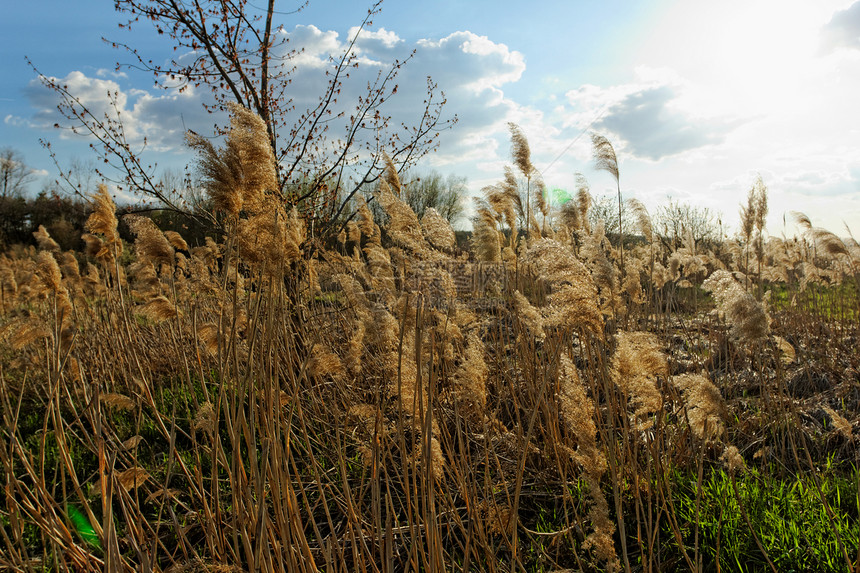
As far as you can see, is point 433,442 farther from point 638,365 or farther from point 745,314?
point 745,314

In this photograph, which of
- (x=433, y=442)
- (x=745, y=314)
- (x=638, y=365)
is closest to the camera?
(x=638, y=365)

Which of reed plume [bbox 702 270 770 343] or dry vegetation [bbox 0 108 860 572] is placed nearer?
dry vegetation [bbox 0 108 860 572]

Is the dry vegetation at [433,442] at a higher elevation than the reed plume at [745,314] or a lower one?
lower

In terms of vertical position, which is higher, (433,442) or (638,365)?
(638,365)

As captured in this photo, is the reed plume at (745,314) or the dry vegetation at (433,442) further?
the reed plume at (745,314)

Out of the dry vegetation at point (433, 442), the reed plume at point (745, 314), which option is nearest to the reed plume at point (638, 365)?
the dry vegetation at point (433, 442)

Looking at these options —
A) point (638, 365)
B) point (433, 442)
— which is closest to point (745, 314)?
point (638, 365)

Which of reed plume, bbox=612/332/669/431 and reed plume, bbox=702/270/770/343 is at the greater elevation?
reed plume, bbox=702/270/770/343

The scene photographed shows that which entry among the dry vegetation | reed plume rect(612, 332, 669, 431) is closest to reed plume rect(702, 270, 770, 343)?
the dry vegetation

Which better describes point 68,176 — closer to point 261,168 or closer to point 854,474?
point 261,168

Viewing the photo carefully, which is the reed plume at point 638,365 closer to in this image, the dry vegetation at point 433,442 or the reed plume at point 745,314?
Answer: the dry vegetation at point 433,442

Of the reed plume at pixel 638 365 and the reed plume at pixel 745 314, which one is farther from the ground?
the reed plume at pixel 745 314

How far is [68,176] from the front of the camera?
17.3 feet

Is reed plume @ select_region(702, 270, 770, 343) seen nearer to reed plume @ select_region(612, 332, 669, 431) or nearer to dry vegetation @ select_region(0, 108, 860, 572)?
dry vegetation @ select_region(0, 108, 860, 572)
